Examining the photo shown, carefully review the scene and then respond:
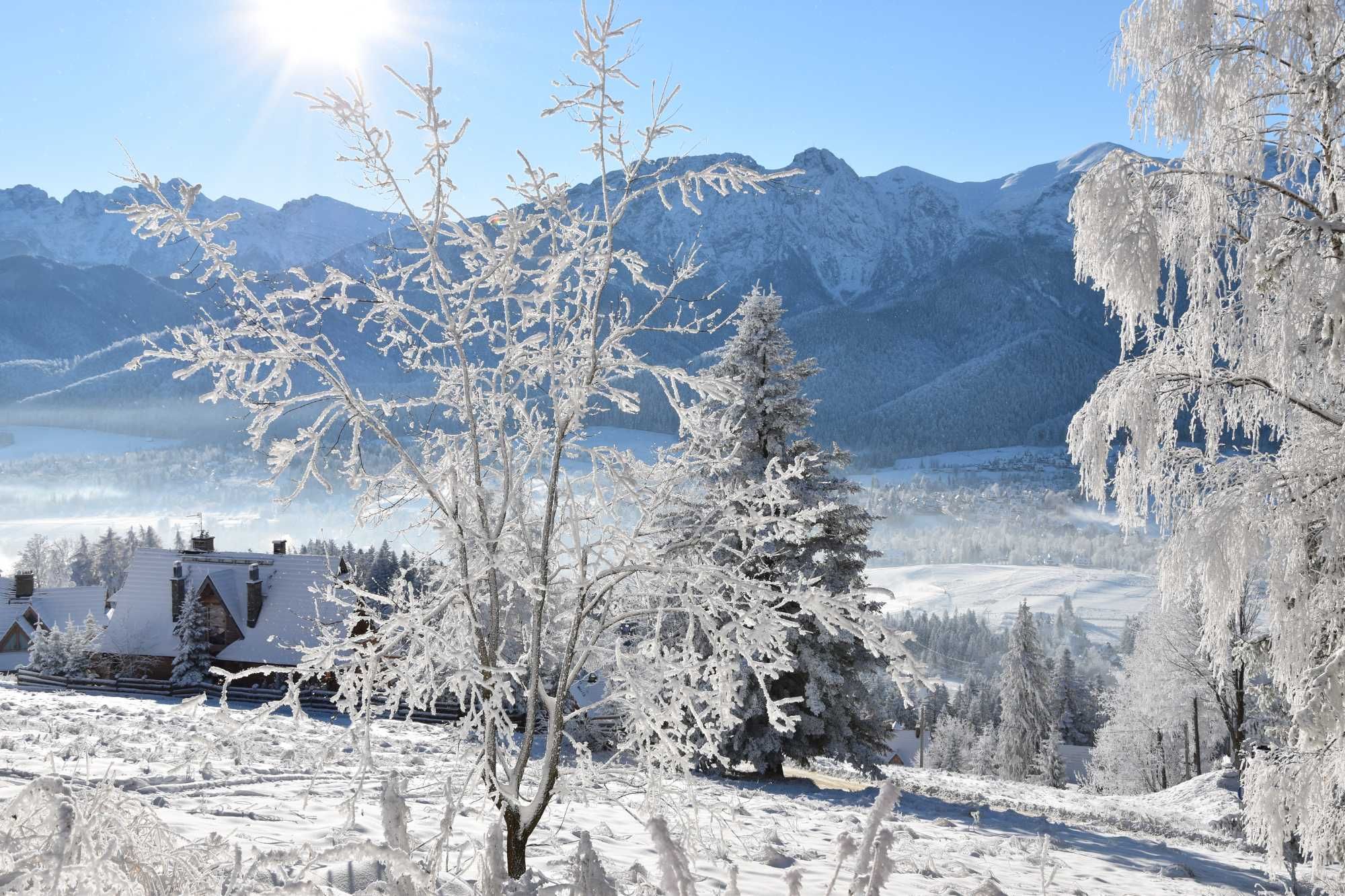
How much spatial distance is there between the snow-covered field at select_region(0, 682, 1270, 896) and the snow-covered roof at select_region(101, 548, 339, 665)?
12.8 meters

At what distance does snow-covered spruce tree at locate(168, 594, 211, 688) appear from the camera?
26.5 m

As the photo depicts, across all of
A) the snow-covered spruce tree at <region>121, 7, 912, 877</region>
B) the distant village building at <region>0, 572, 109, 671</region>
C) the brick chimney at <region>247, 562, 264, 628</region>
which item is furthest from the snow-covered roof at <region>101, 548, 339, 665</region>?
the snow-covered spruce tree at <region>121, 7, 912, 877</region>

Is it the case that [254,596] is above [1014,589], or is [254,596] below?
above

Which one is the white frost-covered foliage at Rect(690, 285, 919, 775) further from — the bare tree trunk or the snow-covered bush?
the snow-covered bush

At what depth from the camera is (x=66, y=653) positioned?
28.2 metres

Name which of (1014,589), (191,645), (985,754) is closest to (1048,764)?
(985,754)

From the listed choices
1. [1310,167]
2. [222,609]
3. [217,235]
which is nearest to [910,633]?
[217,235]

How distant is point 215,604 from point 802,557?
23.1 metres

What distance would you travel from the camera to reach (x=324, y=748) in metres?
3.19

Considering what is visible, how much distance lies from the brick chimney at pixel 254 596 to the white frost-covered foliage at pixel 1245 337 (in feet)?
95.9

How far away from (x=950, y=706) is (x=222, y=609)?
70.5 m

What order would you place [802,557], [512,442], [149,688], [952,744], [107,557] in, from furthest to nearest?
1. [107,557]
2. [952,744]
3. [149,688]
4. [802,557]
5. [512,442]

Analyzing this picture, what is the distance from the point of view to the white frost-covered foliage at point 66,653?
91.7ft

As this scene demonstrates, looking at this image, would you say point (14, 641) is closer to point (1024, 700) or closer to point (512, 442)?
point (512, 442)
